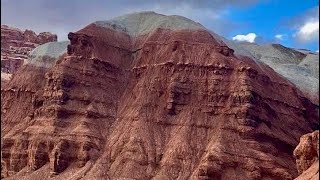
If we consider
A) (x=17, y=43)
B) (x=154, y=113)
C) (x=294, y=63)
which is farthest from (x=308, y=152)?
(x=17, y=43)

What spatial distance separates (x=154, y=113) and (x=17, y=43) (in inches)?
3459

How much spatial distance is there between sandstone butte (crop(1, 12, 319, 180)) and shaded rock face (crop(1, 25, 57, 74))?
143ft

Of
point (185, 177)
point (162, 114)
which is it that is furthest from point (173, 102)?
point (185, 177)

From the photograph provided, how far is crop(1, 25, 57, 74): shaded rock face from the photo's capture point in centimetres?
16900

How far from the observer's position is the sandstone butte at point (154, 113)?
9425cm

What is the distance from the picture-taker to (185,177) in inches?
3578

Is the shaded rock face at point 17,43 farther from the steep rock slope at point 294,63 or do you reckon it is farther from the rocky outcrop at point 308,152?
the rocky outcrop at point 308,152

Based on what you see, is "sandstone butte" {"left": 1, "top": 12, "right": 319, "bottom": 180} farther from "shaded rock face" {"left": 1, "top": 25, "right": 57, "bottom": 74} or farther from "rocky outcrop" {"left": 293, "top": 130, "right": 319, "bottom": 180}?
"shaded rock face" {"left": 1, "top": 25, "right": 57, "bottom": 74}

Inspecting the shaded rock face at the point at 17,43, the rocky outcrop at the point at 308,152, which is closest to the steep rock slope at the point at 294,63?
the shaded rock face at the point at 17,43

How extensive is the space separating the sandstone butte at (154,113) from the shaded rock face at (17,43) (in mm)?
43732

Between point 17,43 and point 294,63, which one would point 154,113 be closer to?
point 294,63

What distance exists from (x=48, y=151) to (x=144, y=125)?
17.8 meters

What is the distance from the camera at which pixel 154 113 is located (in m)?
106

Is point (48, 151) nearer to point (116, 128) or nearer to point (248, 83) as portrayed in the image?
point (116, 128)
